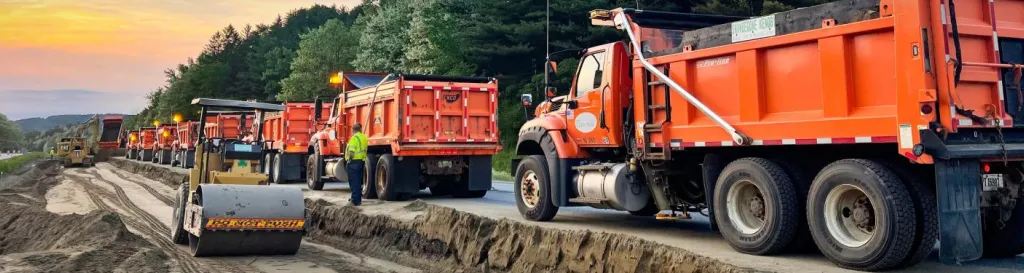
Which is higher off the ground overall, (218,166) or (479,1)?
(479,1)

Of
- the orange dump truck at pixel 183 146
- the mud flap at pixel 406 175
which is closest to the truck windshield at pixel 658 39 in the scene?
the mud flap at pixel 406 175

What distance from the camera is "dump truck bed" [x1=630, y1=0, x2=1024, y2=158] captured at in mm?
5703

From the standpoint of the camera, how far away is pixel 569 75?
27.0 metres

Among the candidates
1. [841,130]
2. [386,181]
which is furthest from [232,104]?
[841,130]

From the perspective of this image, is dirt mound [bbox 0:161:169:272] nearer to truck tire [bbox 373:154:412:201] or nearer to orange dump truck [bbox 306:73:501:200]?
truck tire [bbox 373:154:412:201]

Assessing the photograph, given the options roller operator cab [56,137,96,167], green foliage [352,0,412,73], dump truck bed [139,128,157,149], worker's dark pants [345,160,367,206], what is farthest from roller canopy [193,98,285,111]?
dump truck bed [139,128,157,149]

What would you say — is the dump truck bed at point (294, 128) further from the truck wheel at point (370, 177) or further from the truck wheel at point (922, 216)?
the truck wheel at point (922, 216)

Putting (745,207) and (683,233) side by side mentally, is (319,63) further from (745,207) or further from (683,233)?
(745,207)

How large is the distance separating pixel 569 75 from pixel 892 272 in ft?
69.8

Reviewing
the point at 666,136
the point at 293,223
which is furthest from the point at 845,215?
the point at 293,223

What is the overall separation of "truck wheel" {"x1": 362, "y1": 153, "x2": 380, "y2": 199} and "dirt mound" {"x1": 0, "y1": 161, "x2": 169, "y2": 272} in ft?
17.0

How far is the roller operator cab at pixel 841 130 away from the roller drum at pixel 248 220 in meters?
3.71

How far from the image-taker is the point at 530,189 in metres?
10.5

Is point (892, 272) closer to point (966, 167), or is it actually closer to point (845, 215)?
point (845, 215)
